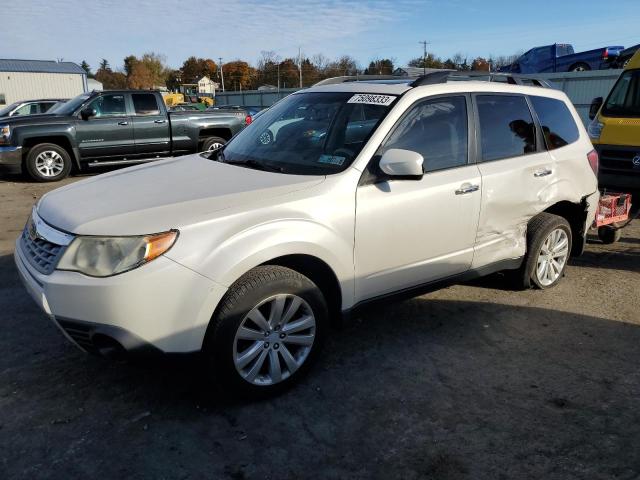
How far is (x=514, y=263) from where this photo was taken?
4.54 metres

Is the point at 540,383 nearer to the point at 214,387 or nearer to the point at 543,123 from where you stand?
the point at 214,387

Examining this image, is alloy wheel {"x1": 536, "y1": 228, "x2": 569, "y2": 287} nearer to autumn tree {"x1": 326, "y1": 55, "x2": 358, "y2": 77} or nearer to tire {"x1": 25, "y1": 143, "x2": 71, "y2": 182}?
tire {"x1": 25, "y1": 143, "x2": 71, "y2": 182}

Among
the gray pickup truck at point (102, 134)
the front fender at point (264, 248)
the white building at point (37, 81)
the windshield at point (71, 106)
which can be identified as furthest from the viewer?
the white building at point (37, 81)

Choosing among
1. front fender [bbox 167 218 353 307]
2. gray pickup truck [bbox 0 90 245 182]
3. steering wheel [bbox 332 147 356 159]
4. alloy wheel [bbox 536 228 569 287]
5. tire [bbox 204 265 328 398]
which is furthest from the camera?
gray pickup truck [bbox 0 90 245 182]

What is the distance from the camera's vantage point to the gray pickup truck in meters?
10.8

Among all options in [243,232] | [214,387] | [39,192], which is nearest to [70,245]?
[243,232]

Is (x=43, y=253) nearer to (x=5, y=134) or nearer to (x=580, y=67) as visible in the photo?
(x=5, y=134)

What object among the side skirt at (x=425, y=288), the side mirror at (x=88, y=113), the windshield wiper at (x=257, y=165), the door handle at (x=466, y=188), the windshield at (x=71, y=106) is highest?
the windshield at (x=71, y=106)

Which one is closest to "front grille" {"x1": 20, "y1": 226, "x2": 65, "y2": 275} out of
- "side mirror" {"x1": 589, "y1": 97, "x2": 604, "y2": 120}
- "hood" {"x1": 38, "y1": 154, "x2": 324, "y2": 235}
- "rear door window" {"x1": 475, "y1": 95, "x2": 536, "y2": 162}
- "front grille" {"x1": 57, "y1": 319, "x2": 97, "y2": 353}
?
"hood" {"x1": 38, "y1": 154, "x2": 324, "y2": 235}

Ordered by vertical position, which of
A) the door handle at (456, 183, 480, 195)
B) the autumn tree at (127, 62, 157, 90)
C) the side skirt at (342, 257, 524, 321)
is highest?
the autumn tree at (127, 62, 157, 90)

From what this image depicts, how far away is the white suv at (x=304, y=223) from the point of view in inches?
107

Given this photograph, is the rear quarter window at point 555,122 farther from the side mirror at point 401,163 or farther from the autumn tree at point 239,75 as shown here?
the autumn tree at point 239,75

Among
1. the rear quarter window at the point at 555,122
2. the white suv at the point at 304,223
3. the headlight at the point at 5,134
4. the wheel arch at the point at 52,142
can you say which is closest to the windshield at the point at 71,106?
the wheel arch at the point at 52,142

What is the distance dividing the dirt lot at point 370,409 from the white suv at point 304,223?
35 centimetres
